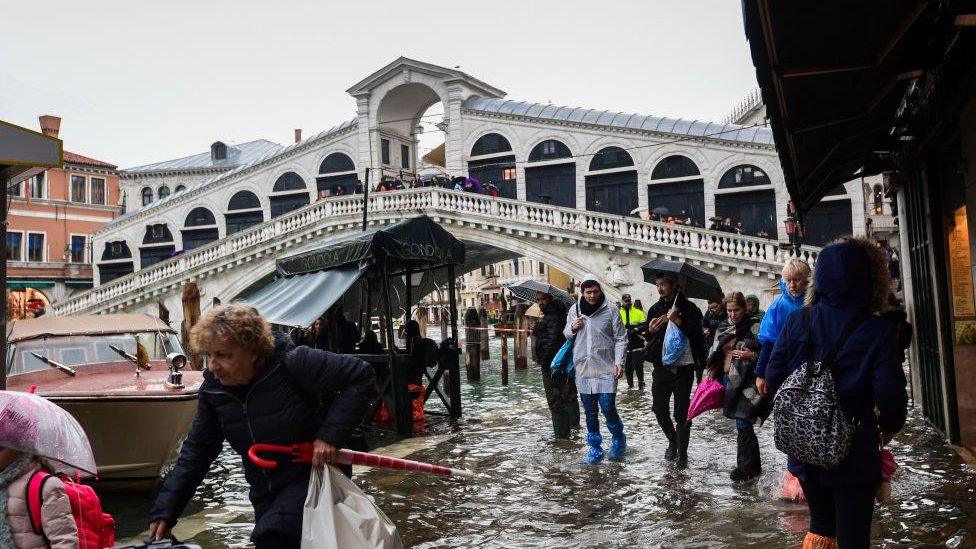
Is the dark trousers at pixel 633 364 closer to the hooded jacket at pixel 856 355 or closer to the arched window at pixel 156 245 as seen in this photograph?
the hooded jacket at pixel 856 355

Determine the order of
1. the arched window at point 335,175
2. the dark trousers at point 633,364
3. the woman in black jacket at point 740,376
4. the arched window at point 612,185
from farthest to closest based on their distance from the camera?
the arched window at point 335,175 < the arched window at point 612,185 < the dark trousers at point 633,364 < the woman in black jacket at point 740,376

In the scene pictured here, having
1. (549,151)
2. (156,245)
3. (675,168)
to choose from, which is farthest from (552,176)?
(156,245)

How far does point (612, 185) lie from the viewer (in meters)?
33.8

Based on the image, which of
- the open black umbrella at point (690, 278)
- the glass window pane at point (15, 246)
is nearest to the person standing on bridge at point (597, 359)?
the open black umbrella at point (690, 278)

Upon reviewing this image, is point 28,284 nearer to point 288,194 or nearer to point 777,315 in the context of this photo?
point 288,194

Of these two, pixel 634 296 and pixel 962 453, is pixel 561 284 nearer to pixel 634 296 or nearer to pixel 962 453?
pixel 634 296

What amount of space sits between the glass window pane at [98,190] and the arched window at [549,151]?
2709cm

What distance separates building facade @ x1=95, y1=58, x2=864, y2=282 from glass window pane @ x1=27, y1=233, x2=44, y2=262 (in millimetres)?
4442

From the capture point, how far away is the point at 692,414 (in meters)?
7.00

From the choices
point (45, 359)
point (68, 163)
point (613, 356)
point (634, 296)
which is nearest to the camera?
point (613, 356)

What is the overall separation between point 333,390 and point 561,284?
36.9 metres

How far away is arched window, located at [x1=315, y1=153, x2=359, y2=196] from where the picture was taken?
38.6 m

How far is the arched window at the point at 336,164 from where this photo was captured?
38.7 metres

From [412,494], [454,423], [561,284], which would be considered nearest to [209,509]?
[412,494]
